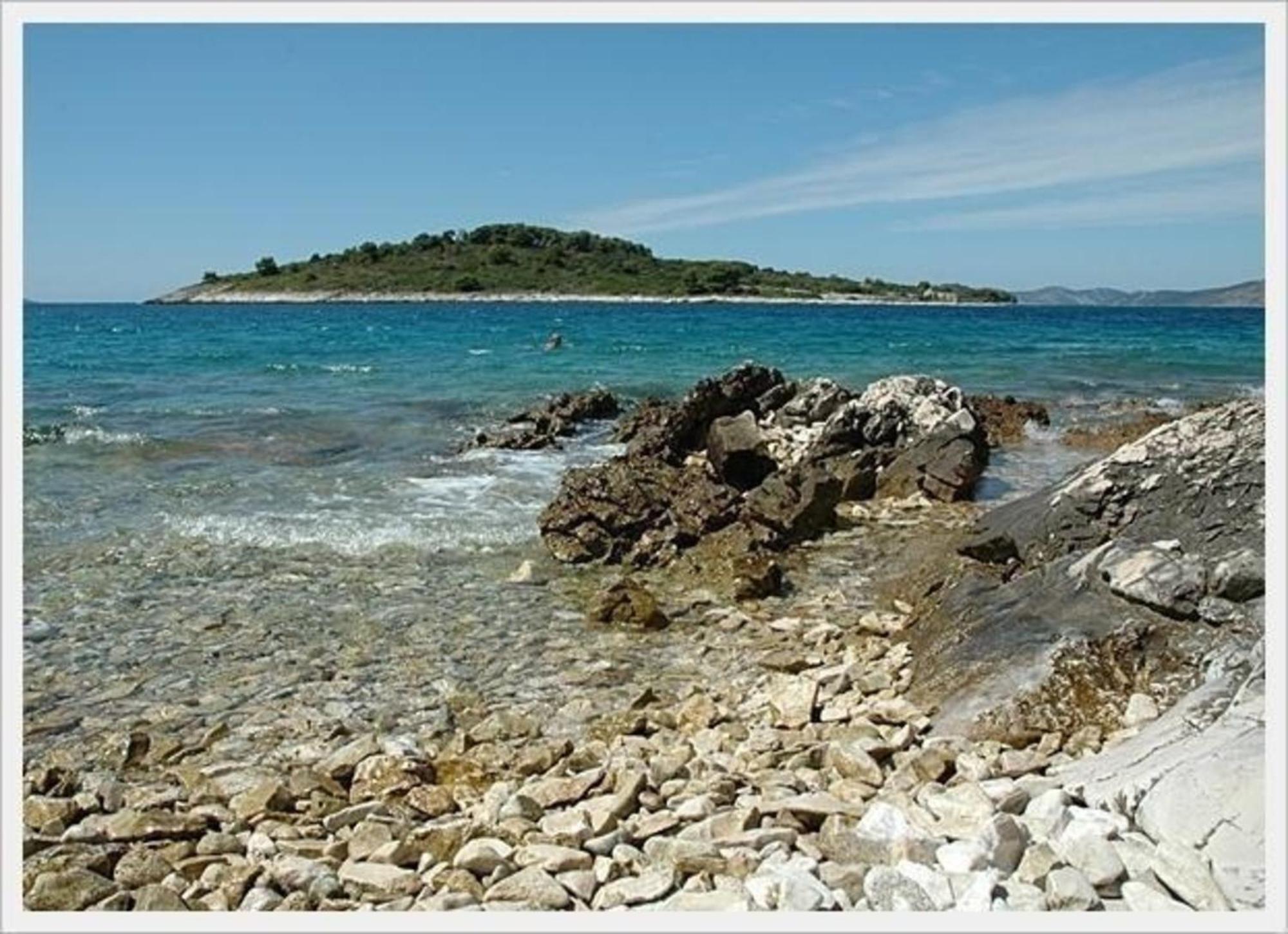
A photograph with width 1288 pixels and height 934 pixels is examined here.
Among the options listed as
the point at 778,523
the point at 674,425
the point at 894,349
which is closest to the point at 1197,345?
the point at 894,349

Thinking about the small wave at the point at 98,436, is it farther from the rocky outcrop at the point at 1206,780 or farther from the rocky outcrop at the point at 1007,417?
the rocky outcrop at the point at 1206,780

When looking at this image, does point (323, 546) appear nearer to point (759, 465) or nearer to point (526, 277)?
point (759, 465)

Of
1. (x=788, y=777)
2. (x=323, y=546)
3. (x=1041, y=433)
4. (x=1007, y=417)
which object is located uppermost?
(x=1007, y=417)

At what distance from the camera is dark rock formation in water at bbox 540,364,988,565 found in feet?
40.1

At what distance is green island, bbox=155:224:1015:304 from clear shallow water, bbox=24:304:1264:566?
207ft

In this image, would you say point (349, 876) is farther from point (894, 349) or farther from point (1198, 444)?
point (894, 349)

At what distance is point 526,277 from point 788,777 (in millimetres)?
146026

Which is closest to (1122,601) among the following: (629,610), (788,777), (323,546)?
(788,777)

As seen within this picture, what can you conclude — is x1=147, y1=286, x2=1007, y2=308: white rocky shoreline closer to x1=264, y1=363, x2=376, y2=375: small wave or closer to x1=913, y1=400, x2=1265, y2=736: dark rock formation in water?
x1=264, y1=363, x2=376, y2=375: small wave

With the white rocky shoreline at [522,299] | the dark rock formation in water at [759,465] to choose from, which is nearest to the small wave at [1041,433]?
the dark rock formation in water at [759,465]

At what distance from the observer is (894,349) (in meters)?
49.7

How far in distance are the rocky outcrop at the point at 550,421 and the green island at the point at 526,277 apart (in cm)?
11561

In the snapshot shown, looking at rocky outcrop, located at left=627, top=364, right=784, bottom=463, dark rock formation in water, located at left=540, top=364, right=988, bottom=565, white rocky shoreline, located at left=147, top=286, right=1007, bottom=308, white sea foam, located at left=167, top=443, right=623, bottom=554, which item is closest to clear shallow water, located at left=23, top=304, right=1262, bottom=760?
white sea foam, located at left=167, top=443, right=623, bottom=554

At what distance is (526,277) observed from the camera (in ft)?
485
